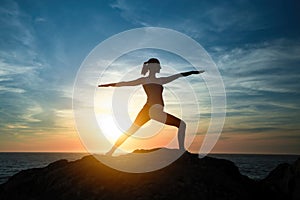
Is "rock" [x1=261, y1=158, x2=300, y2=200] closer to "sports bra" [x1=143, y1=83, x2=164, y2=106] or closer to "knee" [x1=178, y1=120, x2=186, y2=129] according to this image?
"knee" [x1=178, y1=120, x2=186, y2=129]

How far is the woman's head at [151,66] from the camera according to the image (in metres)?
10.0

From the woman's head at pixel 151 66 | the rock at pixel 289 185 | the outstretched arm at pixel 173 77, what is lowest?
the rock at pixel 289 185

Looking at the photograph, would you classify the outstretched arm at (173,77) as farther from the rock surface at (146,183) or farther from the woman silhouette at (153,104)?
the rock surface at (146,183)

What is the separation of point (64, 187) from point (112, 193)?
5.87 feet

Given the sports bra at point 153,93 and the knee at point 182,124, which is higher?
the sports bra at point 153,93

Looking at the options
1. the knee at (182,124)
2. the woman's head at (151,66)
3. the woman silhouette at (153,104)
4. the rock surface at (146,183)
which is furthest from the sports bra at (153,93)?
the rock surface at (146,183)

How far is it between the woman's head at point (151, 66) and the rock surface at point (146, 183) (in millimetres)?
3092

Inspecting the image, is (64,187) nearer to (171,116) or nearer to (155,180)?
(155,180)

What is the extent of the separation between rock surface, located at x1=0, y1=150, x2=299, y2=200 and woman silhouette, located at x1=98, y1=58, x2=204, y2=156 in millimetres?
1018

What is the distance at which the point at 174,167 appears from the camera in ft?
30.2

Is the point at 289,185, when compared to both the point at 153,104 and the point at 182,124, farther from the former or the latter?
the point at 153,104

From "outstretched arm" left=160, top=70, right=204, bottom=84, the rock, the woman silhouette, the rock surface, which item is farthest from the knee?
A: the rock

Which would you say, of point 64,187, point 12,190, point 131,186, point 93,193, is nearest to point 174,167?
point 131,186

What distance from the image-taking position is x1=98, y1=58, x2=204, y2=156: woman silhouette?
31.9ft
